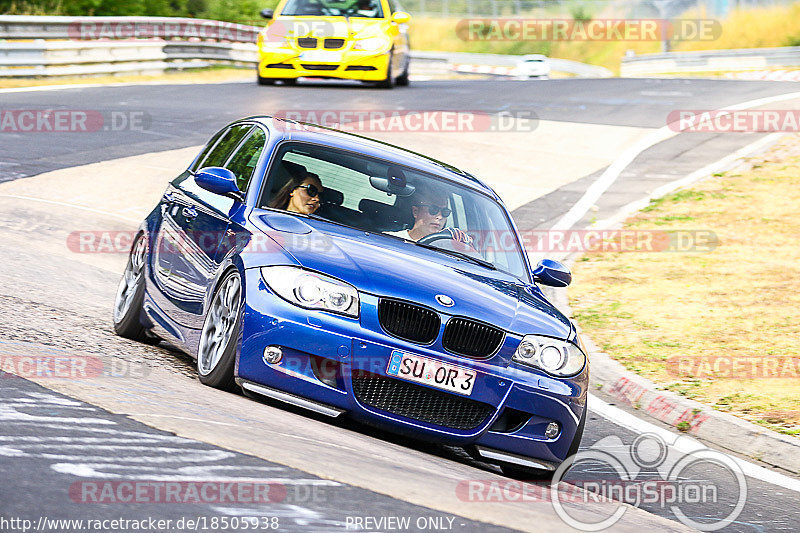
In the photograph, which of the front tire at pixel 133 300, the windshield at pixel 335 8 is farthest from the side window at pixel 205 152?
the windshield at pixel 335 8

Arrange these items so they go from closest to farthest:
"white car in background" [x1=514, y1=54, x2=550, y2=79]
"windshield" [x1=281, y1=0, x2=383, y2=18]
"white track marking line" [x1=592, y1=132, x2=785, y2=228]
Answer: "white track marking line" [x1=592, y1=132, x2=785, y2=228]
"windshield" [x1=281, y1=0, x2=383, y2=18]
"white car in background" [x1=514, y1=54, x2=550, y2=79]

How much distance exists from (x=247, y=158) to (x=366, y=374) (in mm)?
2245

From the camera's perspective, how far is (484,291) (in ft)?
20.9

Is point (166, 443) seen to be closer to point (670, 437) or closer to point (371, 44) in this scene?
point (670, 437)

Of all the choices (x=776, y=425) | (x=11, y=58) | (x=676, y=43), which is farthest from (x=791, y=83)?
(x=676, y=43)

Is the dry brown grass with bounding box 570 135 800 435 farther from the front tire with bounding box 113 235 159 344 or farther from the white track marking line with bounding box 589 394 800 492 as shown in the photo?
the front tire with bounding box 113 235 159 344

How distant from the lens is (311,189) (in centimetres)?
721

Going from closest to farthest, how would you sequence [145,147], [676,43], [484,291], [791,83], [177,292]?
[484,291], [177,292], [145,147], [791,83], [676,43]

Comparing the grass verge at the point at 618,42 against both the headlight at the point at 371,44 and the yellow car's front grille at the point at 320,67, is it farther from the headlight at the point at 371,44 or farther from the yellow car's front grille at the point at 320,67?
the yellow car's front grille at the point at 320,67

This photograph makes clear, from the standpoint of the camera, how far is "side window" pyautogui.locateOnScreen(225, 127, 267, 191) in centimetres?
732

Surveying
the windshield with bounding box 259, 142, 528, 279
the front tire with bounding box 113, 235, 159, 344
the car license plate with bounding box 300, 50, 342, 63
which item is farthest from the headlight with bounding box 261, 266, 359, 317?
the car license plate with bounding box 300, 50, 342, 63

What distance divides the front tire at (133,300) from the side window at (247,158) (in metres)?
0.93

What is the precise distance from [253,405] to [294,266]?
0.71 meters

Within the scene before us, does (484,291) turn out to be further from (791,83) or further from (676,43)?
(676,43)
